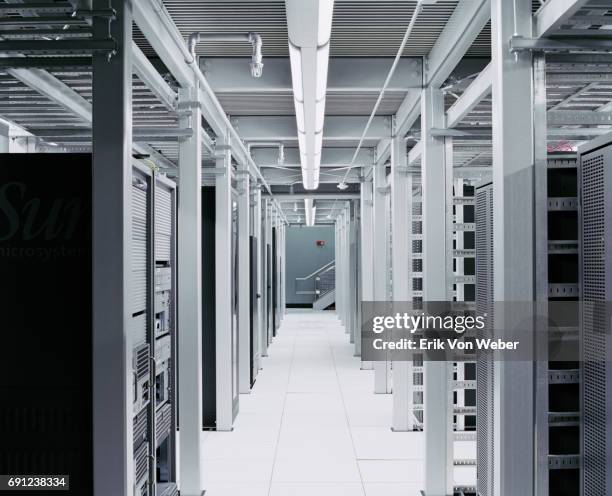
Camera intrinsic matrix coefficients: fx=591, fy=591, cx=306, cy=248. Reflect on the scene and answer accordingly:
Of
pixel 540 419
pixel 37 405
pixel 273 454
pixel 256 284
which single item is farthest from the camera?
pixel 256 284

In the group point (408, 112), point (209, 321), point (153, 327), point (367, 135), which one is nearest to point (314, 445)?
point (209, 321)

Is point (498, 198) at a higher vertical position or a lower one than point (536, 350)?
higher

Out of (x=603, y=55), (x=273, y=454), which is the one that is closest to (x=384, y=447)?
(x=273, y=454)

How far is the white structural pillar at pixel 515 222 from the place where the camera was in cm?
286

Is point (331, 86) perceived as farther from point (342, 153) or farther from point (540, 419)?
point (342, 153)

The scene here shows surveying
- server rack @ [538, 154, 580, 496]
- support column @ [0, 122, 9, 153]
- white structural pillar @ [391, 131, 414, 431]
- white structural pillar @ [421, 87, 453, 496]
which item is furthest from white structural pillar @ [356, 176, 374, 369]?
server rack @ [538, 154, 580, 496]

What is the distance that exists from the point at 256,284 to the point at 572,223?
6.98 metres

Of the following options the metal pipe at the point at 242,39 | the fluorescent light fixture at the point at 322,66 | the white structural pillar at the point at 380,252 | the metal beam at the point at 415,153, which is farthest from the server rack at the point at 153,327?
the white structural pillar at the point at 380,252

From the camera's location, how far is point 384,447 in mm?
6023

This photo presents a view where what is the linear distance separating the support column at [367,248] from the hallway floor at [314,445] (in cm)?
145

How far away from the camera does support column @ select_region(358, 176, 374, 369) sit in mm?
10180

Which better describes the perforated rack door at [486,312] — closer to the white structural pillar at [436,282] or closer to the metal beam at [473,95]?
the metal beam at [473,95]

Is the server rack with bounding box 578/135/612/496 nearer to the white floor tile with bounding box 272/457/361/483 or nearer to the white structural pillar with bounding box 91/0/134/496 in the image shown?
the white structural pillar with bounding box 91/0/134/496

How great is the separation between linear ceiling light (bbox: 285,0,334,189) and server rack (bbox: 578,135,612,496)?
1.46 meters
